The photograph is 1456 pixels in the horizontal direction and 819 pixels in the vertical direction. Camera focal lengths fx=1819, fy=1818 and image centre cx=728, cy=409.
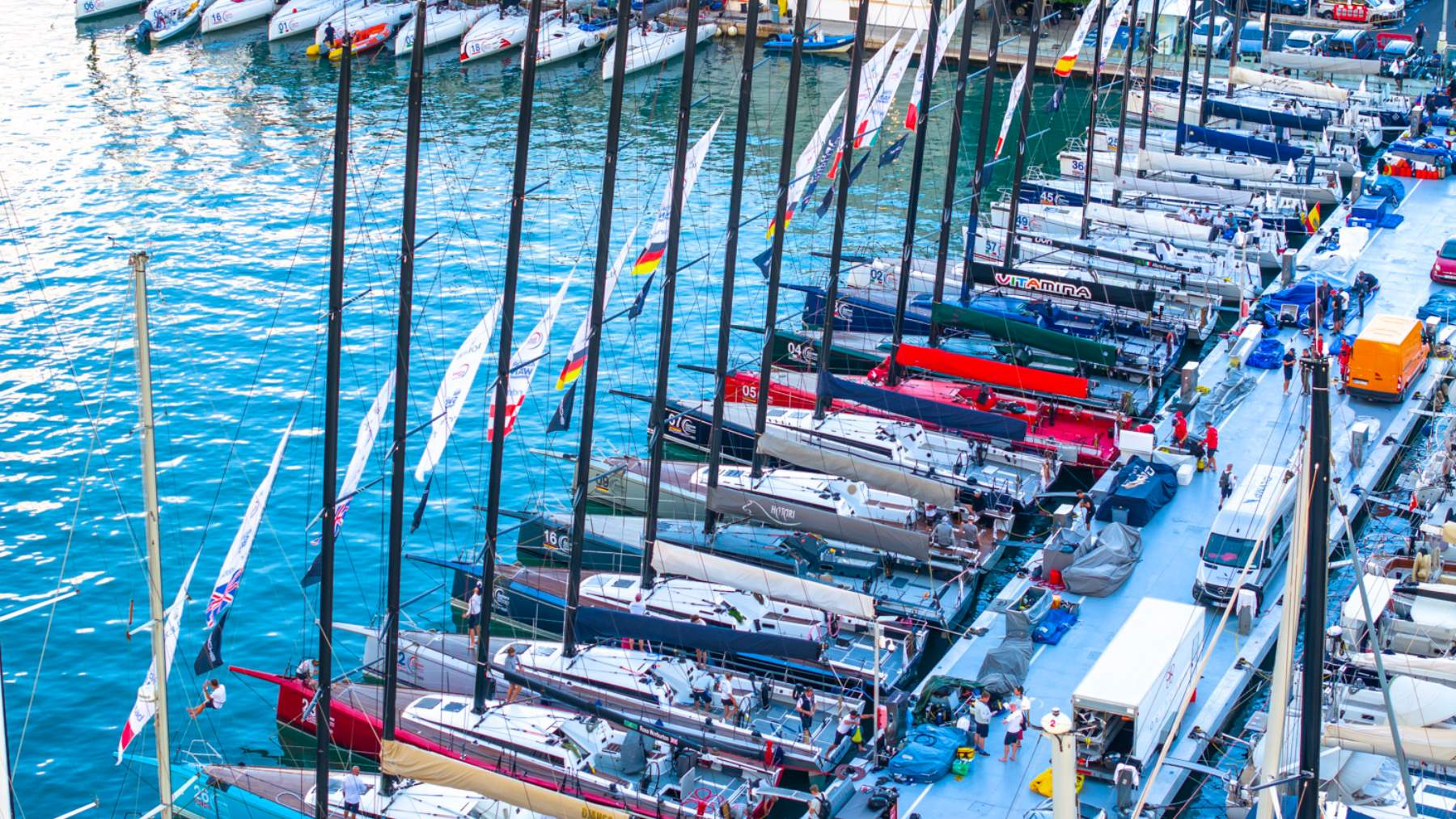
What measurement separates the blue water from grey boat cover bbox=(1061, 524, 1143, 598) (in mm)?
15808

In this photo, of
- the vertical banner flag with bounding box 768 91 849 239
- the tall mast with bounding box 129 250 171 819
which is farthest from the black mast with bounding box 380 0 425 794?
the vertical banner flag with bounding box 768 91 849 239

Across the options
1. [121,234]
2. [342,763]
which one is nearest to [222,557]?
[342,763]

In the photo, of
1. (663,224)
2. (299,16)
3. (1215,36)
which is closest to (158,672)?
(663,224)

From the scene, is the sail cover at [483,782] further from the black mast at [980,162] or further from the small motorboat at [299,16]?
the small motorboat at [299,16]

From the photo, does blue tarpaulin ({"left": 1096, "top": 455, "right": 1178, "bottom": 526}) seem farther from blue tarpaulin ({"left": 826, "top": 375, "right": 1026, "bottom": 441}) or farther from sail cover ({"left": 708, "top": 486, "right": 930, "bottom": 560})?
sail cover ({"left": 708, "top": 486, "right": 930, "bottom": 560})

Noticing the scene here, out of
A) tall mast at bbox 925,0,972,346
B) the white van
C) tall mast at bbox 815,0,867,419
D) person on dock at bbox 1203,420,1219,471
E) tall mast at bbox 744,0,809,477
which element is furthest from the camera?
tall mast at bbox 925,0,972,346

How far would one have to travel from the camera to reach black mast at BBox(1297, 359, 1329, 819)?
2892 centimetres

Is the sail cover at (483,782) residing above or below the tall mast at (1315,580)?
below

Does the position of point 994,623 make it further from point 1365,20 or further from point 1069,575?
point 1365,20

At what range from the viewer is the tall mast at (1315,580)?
94.9 feet

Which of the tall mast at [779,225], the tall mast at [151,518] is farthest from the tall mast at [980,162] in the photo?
the tall mast at [151,518]

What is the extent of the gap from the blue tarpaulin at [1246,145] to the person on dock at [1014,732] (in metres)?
50.5

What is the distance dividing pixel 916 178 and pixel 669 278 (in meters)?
16.3

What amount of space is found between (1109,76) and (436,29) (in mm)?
41398
